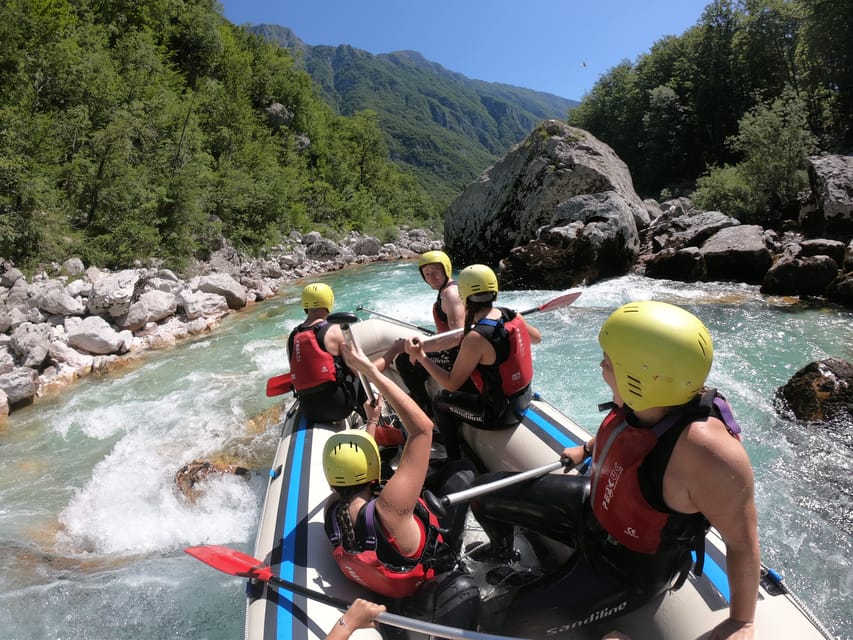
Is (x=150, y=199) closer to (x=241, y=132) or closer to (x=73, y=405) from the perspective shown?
(x=73, y=405)

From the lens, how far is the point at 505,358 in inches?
112

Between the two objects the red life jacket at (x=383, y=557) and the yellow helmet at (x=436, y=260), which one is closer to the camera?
the red life jacket at (x=383, y=557)

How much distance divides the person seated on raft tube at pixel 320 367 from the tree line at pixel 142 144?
8742mm

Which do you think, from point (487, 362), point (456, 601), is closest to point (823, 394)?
point (487, 362)

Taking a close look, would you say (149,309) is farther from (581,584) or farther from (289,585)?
(581,584)

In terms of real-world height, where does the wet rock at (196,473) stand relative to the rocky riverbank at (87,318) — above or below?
below

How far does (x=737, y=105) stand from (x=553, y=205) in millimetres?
22524

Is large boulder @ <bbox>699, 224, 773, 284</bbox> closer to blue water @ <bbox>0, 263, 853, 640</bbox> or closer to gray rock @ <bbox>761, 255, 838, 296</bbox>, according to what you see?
gray rock @ <bbox>761, 255, 838, 296</bbox>

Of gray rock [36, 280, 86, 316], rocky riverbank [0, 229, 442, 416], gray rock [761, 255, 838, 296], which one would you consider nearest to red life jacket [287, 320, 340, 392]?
rocky riverbank [0, 229, 442, 416]

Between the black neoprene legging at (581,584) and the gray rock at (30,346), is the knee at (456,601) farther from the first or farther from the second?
the gray rock at (30,346)

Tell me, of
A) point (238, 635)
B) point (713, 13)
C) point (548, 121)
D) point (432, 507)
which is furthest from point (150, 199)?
point (713, 13)

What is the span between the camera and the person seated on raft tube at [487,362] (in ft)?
9.07

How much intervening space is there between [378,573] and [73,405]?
6435mm

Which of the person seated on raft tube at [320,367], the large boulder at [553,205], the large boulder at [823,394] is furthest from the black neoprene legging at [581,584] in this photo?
the large boulder at [553,205]
